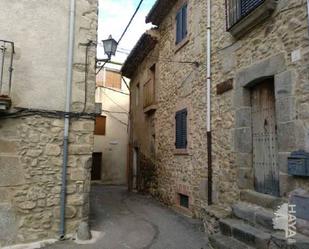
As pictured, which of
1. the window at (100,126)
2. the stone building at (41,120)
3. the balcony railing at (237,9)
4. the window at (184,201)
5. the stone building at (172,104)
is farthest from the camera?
the window at (100,126)

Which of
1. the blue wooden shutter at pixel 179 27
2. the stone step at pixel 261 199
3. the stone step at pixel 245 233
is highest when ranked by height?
the blue wooden shutter at pixel 179 27

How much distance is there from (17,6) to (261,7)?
155 inches

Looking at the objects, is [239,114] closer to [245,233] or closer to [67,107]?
[245,233]

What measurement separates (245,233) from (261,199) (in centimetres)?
75

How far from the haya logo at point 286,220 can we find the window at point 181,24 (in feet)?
17.1

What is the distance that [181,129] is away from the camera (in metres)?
8.05

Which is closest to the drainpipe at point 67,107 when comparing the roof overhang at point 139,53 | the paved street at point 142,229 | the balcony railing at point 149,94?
the paved street at point 142,229

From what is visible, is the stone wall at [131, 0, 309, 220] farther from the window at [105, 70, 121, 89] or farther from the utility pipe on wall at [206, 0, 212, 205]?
the window at [105, 70, 121, 89]

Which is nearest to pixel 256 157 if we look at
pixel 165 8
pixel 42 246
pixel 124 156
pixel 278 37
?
pixel 278 37

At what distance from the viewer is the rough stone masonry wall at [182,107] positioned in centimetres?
692

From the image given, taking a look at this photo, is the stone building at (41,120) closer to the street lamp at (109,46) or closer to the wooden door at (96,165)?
the street lamp at (109,46)

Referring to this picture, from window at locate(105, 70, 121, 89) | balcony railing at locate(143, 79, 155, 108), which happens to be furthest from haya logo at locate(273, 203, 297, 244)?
window at locate(105, 70, 121, 89)

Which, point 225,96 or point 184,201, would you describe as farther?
point 184,201

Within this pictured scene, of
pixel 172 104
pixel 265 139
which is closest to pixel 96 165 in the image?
pixel 172 104
